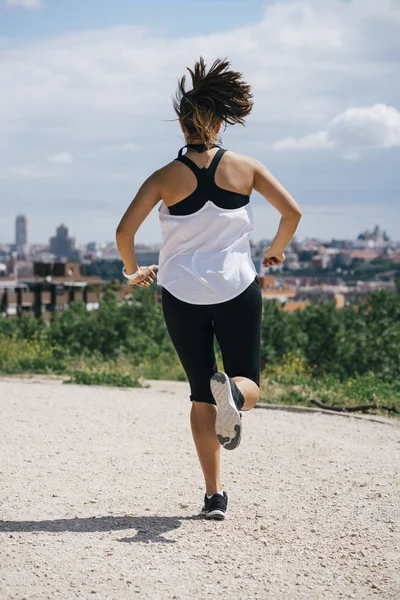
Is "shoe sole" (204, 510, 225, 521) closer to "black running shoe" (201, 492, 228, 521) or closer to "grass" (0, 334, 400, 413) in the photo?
"black running shoe" (201, 492, 228, 521)

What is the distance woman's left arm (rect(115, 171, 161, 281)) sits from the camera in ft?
14.1

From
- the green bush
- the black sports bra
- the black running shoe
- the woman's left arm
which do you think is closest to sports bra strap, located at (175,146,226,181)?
the black sports bra

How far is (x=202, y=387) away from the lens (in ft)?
14.6

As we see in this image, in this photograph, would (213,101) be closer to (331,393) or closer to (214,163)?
(214,163)

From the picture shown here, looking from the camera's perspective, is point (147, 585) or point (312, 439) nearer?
point (147, 585)

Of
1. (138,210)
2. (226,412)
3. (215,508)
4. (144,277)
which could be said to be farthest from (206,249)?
(215,508)

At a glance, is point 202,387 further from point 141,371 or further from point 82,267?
point 82,267

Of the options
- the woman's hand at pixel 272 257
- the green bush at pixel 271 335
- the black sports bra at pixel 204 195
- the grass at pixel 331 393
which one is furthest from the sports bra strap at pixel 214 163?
the green bush at pixel 271 335

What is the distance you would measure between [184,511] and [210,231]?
1.50 m

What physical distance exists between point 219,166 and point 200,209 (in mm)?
232

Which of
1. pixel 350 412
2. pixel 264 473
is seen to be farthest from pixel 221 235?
pixel 350 412

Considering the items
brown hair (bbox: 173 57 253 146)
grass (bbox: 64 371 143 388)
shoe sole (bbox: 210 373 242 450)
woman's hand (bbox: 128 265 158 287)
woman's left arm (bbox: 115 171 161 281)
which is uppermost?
brown hair (bbox: 173 57 253 146)

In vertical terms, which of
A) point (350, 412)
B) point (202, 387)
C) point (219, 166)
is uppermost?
point (219, 166)

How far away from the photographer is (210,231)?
14.1 ft
